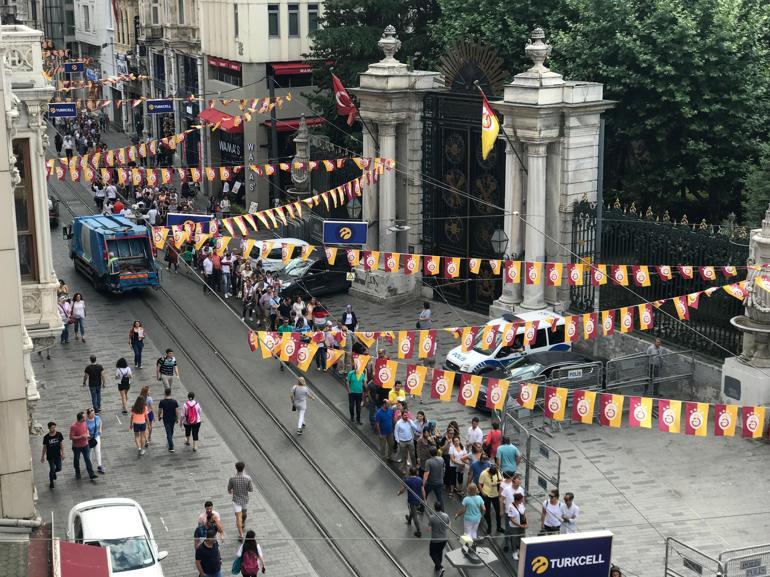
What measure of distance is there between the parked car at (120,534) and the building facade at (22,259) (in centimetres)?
97

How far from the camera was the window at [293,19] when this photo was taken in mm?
56156

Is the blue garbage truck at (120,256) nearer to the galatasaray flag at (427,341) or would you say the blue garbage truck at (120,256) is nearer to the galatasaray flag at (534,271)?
the galatasaray flag at (534,271)

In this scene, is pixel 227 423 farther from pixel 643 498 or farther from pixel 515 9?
pixel 515 9

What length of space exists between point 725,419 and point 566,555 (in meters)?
7.68

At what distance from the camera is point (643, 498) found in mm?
26172

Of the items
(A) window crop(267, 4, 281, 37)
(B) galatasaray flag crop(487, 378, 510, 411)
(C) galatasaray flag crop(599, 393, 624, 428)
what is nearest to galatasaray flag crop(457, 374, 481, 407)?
(B) galatasaray flag crop(487, 378, 510, 411)

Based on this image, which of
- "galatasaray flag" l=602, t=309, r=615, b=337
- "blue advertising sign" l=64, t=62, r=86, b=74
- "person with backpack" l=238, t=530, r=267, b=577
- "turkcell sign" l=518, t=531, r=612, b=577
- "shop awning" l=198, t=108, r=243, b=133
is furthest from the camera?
"blue advertising sign" l=64, t=62, r=86, b=74

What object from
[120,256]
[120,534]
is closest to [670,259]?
[120,534]

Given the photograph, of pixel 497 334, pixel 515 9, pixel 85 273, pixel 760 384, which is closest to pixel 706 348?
pixel 760 384

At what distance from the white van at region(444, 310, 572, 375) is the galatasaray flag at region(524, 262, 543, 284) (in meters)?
1.42

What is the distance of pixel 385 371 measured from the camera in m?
28.3

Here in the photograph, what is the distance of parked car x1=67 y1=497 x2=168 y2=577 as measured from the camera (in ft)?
69.5

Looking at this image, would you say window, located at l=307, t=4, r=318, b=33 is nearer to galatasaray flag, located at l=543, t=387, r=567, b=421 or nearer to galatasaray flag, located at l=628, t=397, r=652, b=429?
galatasaray flag, located at l=543, t=387, r=567, b=421

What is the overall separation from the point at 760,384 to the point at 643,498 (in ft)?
14.9
